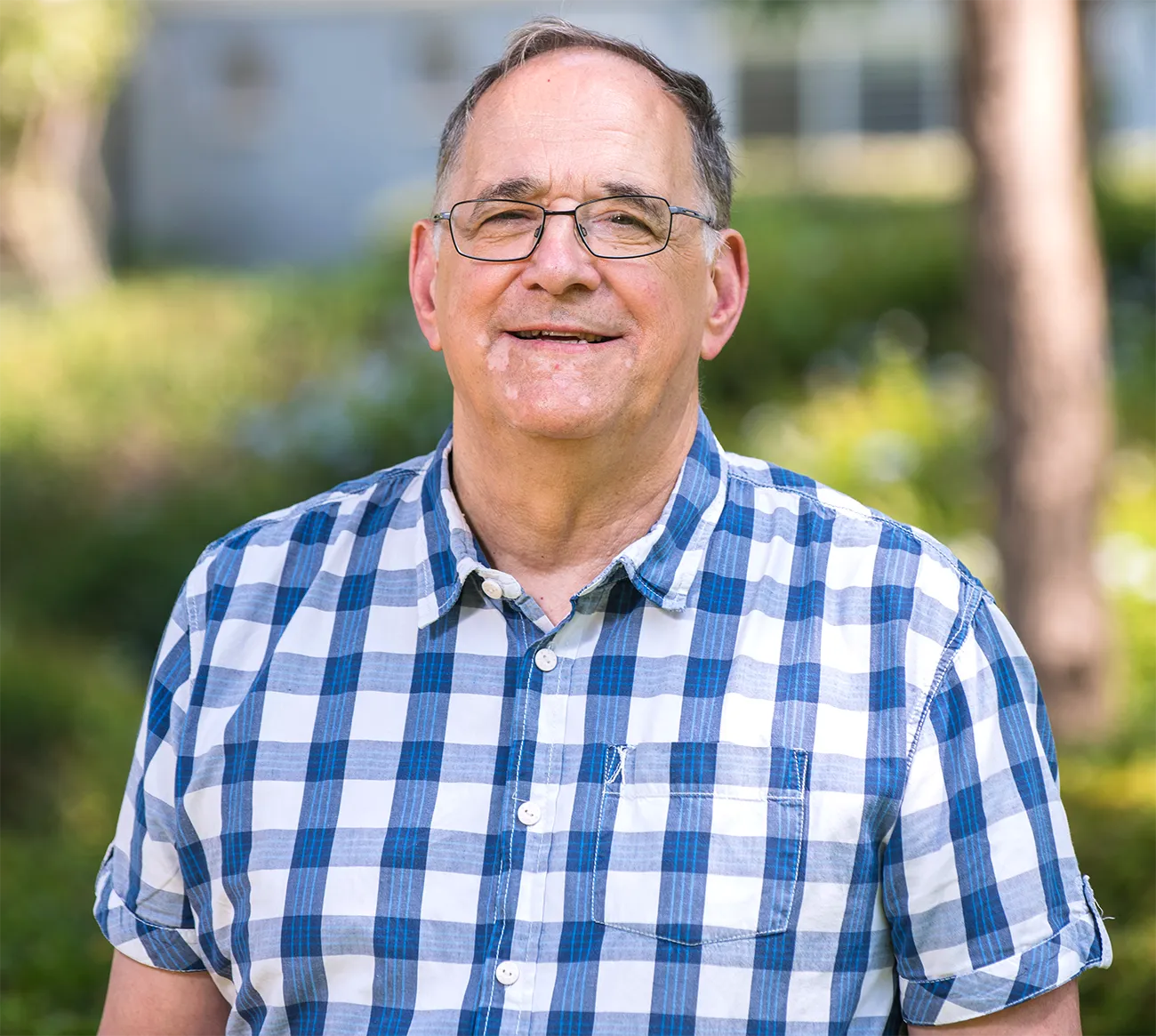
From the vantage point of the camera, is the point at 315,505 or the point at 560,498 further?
the point at 315,505

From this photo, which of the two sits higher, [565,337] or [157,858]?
[565,337]

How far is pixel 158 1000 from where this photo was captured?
204cm

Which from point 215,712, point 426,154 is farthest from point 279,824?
point 426,154

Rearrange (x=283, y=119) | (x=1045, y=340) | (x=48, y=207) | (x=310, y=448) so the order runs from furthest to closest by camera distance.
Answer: (x=283, y=119)
(x=48, y=207)
(x=310, y=448)
(x=1045, y=340)

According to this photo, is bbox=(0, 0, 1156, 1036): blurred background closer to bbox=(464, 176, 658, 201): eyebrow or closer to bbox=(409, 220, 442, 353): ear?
bbox=(409, 220, 442, 353): ear

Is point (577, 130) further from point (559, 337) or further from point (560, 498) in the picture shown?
point (560, 498)

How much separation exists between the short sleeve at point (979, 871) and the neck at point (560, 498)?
0.47 m

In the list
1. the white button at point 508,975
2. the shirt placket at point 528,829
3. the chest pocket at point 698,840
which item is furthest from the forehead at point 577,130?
the white button at point 508,975

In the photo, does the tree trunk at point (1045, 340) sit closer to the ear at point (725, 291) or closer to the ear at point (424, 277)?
the ear at point (725, 291)

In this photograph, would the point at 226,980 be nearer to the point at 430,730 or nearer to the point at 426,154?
the point at 430,730

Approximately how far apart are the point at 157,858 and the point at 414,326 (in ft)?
31.2

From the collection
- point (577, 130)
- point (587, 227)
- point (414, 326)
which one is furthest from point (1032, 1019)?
point (414, 326)

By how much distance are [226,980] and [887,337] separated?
300 inches

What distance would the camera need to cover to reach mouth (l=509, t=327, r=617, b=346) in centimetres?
191
